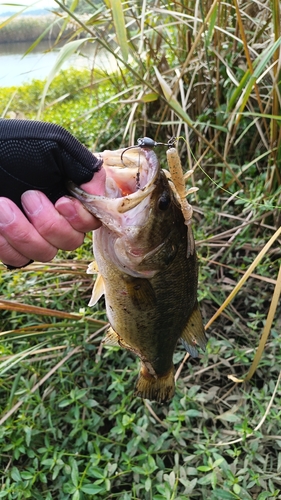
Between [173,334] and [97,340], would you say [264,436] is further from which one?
[97,340]

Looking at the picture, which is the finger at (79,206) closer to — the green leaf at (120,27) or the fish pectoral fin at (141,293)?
the fish pectoral fin at (141,293)

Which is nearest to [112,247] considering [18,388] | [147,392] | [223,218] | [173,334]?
[173,334]

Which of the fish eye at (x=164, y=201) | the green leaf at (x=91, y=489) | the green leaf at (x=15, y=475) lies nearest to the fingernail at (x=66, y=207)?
the fish eye at (x=164, y=201)

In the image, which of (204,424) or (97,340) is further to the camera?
(97,340)

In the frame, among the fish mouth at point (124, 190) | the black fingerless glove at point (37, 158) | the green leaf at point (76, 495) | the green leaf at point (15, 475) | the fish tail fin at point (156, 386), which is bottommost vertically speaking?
the green leaf at point (15, 475)

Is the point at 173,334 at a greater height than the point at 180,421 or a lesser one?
greater

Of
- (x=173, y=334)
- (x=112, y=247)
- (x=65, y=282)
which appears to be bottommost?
(x=65, y=282)

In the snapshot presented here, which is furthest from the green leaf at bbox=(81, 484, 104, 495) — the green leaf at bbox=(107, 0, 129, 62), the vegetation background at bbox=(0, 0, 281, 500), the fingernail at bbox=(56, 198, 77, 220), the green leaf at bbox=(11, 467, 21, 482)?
the green leaf at bbox=(107, 0, 129, 62)
